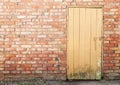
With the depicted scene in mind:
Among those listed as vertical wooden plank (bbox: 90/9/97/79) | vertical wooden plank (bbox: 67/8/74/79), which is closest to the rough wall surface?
vertical wooden plank (bbox: 67/8/74/79)

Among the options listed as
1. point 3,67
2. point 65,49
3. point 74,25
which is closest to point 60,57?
point 65,49

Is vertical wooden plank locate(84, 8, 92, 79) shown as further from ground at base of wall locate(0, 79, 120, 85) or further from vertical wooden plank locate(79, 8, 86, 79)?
ground at base of wall locate(0, 79, 120, 85)

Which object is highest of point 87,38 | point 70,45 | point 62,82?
point 87,38

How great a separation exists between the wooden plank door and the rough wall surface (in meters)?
0.14

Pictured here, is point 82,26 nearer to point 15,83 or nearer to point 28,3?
point 28,3

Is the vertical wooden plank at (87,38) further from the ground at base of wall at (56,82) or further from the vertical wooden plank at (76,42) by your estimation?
the ground at base of wall at (56,82)

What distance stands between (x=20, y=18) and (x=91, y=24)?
1.85m

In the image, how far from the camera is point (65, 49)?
30.2 feet

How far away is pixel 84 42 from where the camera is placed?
923 cm

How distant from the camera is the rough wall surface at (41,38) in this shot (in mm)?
9148

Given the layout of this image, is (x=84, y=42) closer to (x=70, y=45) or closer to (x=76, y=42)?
(x=76, y=42)

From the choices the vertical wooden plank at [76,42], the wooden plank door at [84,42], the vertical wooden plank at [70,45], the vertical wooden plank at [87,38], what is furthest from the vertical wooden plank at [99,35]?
the vertical wooden plank at [70,45]

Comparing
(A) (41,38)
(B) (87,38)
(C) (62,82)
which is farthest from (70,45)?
(C) (62,82)

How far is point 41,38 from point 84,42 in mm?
1128
